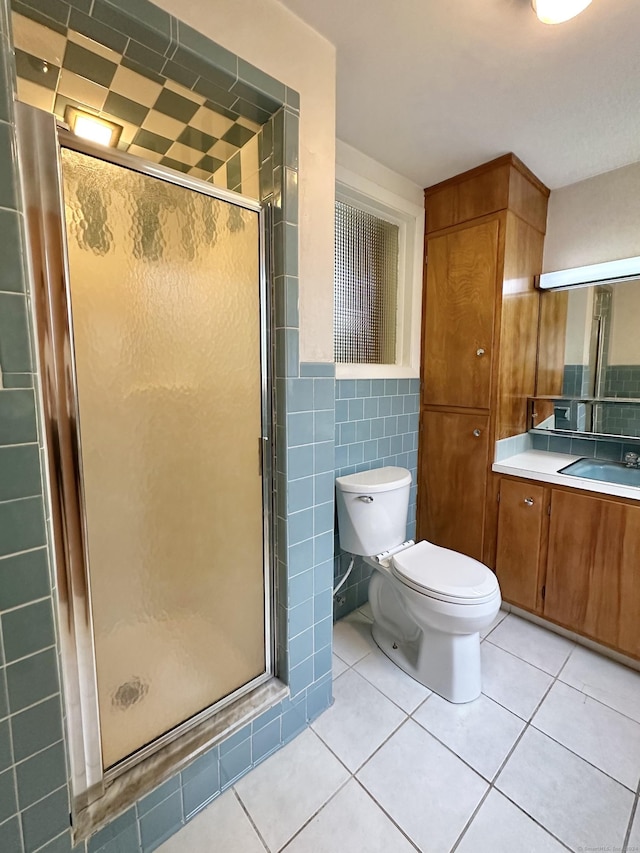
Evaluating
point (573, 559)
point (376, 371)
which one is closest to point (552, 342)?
point (376, 371)

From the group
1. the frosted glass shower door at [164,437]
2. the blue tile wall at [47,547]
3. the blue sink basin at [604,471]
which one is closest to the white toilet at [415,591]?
the blue tile wall at [47,547]

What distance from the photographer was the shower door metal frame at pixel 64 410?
0.82m

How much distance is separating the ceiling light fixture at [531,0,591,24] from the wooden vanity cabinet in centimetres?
169

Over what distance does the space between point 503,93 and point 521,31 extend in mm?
262

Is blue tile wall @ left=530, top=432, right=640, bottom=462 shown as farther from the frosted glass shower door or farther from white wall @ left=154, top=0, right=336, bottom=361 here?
the frosted glass shower door

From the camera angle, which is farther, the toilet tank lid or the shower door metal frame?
the toilet tank lid

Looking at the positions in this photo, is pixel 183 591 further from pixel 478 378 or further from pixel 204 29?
pixel 478 378

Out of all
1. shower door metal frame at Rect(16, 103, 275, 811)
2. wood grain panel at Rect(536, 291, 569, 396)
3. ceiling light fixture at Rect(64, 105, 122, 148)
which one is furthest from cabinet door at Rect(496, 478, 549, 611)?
ceiling light fixture at Rect(64, 105, 122, 148)

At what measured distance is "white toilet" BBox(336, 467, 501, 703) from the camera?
1459 mm

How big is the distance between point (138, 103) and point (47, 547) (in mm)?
1280

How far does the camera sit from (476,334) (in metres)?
2.01

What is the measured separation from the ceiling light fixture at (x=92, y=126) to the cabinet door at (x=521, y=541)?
2232 mm

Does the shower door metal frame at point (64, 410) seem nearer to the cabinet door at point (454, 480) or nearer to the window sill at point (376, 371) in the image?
the window sill at point (376, 371)

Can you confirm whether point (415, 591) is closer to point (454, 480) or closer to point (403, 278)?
point (454, 480)
